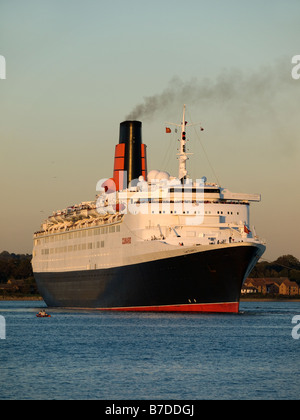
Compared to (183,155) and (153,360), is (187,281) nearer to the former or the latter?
(183,155)

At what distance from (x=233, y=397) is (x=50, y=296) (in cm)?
6691

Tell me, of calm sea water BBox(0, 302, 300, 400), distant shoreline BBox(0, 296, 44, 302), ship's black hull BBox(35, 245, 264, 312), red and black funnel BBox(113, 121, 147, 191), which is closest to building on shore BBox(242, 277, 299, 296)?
distant shoreline BBox(0, 296, 44, 302)

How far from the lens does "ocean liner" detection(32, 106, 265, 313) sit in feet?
213

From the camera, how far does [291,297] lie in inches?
7052

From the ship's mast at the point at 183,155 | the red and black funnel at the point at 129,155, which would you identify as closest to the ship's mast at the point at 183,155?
the ship's mast at the point at 183,155

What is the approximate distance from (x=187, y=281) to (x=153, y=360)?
2392 centimetres

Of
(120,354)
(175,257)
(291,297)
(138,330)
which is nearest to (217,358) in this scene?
(120,354)

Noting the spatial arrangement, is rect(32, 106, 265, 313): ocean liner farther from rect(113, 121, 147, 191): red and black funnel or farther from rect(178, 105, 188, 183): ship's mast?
rect(113, 121, 147, 191): red and black funnel

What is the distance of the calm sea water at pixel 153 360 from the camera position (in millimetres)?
33625

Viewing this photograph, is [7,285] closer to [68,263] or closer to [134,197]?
[68,263]

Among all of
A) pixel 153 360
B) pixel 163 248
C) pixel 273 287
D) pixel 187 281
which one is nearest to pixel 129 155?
pixel 163 248

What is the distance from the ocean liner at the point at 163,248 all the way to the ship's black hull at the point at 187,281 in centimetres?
8

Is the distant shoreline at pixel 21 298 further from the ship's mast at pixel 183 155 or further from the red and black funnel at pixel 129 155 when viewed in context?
the ship's mast at pixel 183 155

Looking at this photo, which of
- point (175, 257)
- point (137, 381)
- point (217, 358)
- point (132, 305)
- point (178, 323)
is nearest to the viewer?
point (137, 381)
